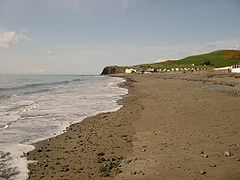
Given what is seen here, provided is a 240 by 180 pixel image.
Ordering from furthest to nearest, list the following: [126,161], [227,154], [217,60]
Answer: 1. [217,60]
2. [126,161]
3. [227,154]

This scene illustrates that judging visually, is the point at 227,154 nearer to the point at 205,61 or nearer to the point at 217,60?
the point at 217,60

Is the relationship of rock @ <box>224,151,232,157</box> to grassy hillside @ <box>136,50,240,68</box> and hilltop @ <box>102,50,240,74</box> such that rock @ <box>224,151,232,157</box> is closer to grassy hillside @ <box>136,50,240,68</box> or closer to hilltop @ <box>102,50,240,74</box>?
hilltop @ <box>102,50,240,74</box>

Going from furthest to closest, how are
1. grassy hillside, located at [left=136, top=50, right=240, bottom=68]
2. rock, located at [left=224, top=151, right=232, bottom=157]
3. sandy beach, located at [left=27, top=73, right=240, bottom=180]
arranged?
grassy hillside, located at [left=136, top=50, right=240, bottom=68] < rock, located at [left=224, top=151, right=232, bottom=157] < sandy beach, located at [left=27, top=73, right=240, bottom=180]

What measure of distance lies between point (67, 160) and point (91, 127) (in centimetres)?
499

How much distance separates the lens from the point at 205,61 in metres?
149

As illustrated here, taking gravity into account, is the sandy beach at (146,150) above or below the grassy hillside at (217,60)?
below

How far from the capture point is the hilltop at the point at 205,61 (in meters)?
131

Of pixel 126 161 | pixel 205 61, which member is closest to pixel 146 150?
pixel 126 161

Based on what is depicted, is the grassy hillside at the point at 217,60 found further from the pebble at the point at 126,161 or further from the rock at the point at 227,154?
the pebble at the point at 126,161

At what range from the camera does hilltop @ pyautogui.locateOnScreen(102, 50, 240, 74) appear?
131m


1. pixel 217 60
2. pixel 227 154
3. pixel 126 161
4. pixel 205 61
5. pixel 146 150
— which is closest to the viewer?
pixel 227 154

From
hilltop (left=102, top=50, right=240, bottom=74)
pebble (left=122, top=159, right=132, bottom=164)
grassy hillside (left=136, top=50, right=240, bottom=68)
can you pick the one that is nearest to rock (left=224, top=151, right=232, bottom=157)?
pebble (left=122, top=159, right=132, bottom=164)

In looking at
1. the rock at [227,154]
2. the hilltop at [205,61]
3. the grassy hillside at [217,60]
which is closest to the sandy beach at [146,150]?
the rock at [227,154]

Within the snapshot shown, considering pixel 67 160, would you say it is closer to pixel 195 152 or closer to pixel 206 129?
pixel 195 152
